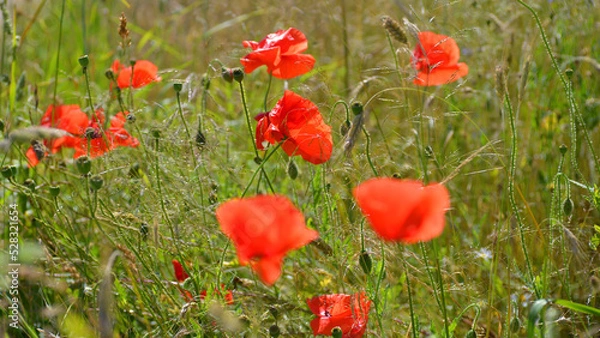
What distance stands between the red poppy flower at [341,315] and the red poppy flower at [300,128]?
26 cm

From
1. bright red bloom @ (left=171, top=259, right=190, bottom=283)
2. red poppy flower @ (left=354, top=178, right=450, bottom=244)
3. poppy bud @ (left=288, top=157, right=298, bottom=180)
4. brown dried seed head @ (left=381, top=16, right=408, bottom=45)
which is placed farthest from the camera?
bright red bloom @ (left=171, top=259, right=190, bottom=283)

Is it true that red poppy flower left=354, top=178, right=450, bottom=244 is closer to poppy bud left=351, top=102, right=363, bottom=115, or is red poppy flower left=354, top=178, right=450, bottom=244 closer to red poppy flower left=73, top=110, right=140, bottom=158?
poppy bud left=351, top=102, right=363, bottom=115

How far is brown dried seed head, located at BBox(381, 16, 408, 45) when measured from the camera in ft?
4.65

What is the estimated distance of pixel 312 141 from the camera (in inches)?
56.5

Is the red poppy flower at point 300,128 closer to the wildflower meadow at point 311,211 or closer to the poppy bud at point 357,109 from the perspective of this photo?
the wildflower meadow at point 311,211

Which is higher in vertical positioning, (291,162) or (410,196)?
(410,196)

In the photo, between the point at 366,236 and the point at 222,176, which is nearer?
the point at 366,236

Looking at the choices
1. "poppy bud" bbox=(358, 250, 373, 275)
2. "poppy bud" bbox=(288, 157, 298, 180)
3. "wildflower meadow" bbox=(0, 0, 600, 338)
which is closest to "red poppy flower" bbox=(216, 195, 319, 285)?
"wildflower meadow" bbox=(0, 0, 600, 338)

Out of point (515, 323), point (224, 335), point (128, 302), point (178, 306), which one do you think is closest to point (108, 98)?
point (128, 302)

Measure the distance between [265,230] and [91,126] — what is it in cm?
100

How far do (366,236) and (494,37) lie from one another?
1.59 metres

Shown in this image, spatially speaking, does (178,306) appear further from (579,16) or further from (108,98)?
(579,16)

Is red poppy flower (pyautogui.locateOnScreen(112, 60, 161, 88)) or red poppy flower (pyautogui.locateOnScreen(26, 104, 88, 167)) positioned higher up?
red poppy flower (pyautogui.locateOnScreen(112, 60, 161, 88))

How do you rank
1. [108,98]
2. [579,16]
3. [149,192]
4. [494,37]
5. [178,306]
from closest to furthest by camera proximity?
[178,306], [149,192], [108,98], [579,16], [494,37]
